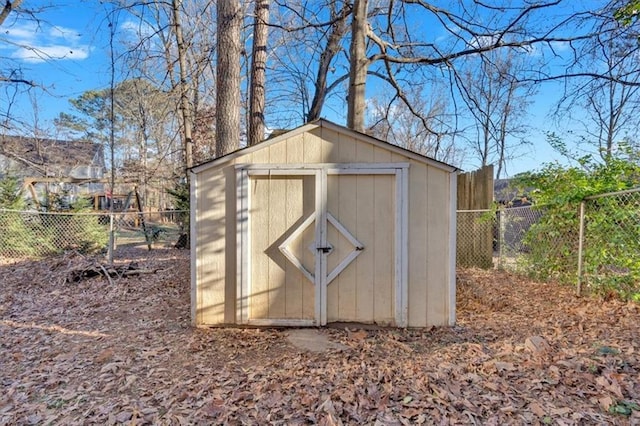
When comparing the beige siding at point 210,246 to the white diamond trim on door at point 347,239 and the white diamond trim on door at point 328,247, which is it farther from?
the white diamond trim on door at point 347,239

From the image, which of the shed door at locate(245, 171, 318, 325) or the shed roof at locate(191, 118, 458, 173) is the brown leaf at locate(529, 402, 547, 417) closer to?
the shed door at locate(245, 171, 318, 325)

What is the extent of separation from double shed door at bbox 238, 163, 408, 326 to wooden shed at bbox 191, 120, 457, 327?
0.01 m

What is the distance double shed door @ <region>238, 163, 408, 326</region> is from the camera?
3732 mm

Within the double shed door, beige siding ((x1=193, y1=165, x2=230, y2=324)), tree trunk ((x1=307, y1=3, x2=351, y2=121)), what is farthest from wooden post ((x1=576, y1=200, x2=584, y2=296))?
tree trunk ((x1=307, y1=3, x2=351, y2=121))

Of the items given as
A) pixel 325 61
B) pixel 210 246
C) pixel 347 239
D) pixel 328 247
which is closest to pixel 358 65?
pixel 325 61

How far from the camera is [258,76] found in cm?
687

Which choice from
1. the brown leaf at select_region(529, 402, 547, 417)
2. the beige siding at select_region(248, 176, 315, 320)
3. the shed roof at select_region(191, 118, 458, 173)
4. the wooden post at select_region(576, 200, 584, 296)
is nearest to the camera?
the brown leaf at select_region(529, 402, 547, 417)

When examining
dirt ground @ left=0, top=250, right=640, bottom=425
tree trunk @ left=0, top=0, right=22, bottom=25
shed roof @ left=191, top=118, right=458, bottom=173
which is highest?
tree trunk @ left=0, top=0, right=22, bottom=25

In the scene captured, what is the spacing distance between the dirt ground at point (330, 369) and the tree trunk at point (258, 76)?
151 inches

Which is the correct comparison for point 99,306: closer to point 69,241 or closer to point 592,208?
point 69,241

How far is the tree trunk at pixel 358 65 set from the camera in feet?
20.3

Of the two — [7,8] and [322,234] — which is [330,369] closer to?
[322,234]

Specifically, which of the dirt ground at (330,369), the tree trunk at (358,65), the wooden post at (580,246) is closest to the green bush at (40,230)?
the dirt ground at (330,369)

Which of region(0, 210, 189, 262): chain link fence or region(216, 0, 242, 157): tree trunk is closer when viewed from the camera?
region(216, 0, 242, 157): tree trunk
